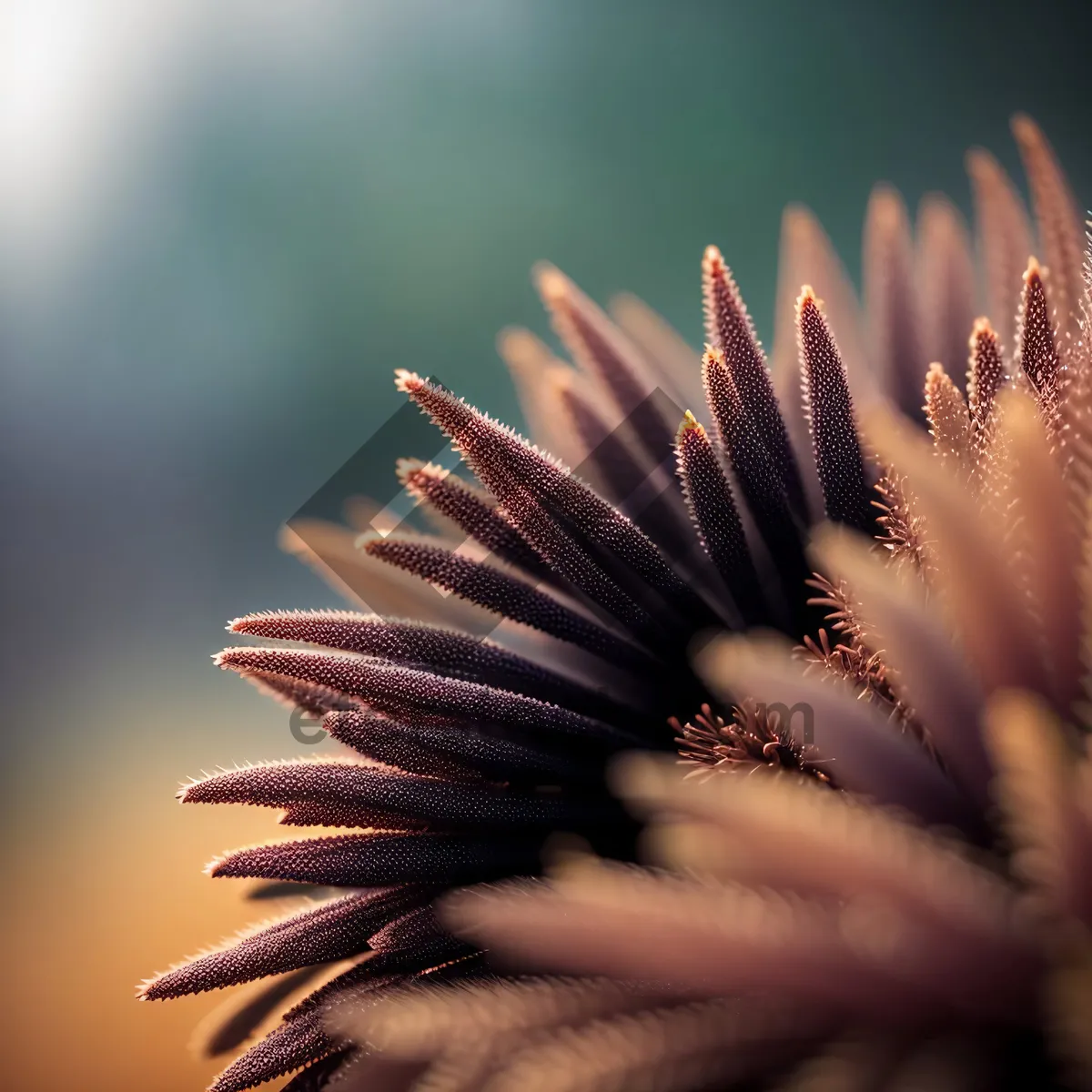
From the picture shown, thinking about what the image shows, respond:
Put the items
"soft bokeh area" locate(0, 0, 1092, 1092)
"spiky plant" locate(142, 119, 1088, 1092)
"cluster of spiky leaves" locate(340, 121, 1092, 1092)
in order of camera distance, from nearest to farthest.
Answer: "cluster of spiky leaves" locate(340, 121, 1092, 1092) → "spiky plant" locate(142, 119, 1088, 1092) → "soft bokeh area" locate(0, 0, 1092, 1092)

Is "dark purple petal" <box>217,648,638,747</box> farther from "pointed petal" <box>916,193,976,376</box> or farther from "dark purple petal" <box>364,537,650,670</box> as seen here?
"pointed petal" <box>916,193,976,376</box>

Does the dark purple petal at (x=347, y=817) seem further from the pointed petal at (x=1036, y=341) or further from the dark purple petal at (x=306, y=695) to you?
the pointed petal at (x=1036, y=341)

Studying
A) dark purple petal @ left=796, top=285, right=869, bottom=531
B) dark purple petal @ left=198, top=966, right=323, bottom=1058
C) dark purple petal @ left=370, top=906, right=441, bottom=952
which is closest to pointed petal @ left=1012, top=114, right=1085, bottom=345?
dark purple petal @ left=796, top=285, right=869, bottom=531

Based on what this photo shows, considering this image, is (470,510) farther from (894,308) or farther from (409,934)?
(894,308)

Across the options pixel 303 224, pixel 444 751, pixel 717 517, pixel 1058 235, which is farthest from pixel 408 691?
pixel 303 224

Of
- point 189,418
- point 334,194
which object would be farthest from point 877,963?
point 334,194

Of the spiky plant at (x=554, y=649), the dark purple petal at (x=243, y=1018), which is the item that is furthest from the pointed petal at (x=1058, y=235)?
the dark purple petal at (x=243, y=1018)
